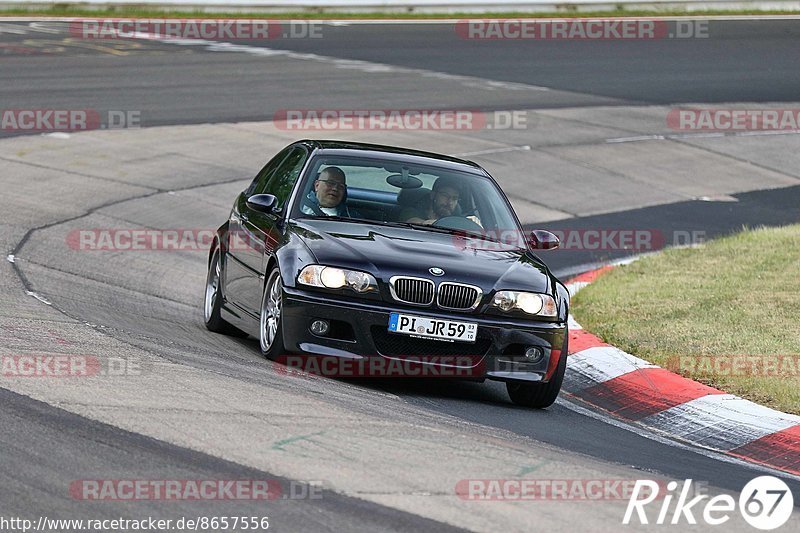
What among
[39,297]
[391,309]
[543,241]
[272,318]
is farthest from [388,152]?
[39,297]

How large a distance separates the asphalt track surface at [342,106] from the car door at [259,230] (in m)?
0.40

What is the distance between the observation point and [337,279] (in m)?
8.42

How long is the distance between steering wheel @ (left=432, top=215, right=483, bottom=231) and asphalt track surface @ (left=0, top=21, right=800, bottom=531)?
1057mm

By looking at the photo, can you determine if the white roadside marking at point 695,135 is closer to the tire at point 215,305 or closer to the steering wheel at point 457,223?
the tire at point 215,305

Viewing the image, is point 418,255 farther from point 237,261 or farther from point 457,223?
point 237,261

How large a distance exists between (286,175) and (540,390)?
8.55 ft

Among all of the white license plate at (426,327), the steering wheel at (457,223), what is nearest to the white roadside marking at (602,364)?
the steering wheel at (457,223)

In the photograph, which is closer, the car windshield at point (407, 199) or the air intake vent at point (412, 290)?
the air intake vent at point (412, 290)

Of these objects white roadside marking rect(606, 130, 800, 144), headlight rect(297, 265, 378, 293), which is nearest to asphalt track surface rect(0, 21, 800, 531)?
headlight rect(297, 265, 378, 293)

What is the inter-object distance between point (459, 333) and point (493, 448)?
5.56 ft

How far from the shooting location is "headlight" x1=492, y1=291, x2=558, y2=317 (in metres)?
8.52

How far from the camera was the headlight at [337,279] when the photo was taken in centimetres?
838

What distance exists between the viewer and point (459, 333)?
8.35 meters

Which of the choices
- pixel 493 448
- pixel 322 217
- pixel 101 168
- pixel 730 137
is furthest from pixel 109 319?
pixel 730 137
